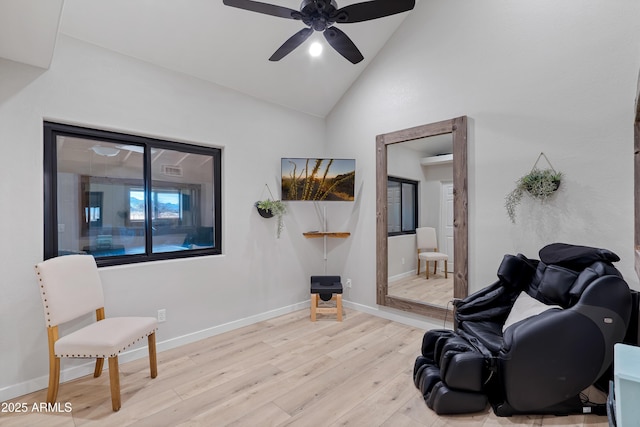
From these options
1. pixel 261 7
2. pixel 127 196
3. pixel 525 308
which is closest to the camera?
pixel 261 7

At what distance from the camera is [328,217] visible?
14.5ft

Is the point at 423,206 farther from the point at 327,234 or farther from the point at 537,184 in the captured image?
the point at 327,234

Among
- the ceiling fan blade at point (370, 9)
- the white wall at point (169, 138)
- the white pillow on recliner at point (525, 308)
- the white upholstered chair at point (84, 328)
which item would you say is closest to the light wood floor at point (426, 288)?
the white pillow on recliner at point (525, 308)

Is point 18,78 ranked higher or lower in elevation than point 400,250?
higher

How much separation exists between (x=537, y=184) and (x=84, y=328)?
12.3 feet

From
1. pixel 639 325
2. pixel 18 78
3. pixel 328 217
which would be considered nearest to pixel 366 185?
pixel 328 217

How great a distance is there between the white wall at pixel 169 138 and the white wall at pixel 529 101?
1.73 m

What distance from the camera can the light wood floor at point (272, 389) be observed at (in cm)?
195

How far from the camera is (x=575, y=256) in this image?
2.11 metres

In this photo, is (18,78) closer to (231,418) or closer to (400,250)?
(231,418)

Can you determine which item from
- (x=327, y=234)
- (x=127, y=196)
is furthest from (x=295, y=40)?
(x=327, y=234)

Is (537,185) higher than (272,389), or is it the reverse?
(537,185)

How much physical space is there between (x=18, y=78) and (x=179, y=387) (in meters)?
2.60

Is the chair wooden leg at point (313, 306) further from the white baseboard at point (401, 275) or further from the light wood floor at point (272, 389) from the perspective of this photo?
the white baseboard at point (401, 275)
